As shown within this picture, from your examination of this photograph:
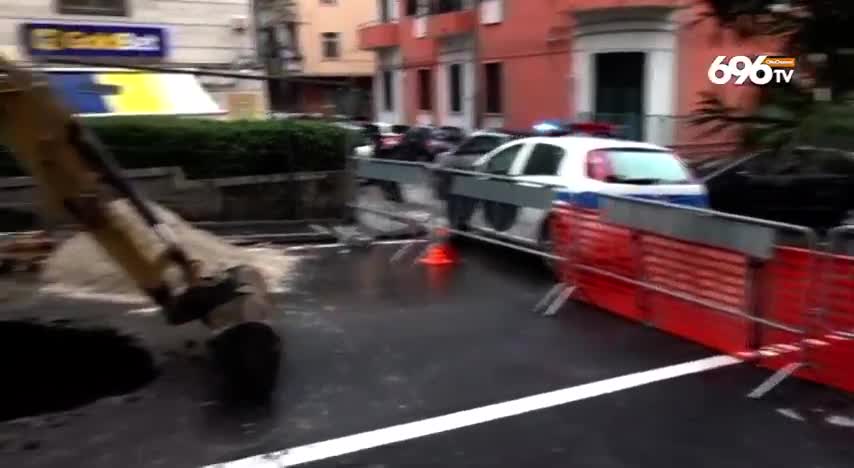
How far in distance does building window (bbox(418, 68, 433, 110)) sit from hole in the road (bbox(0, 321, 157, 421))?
30803 mm

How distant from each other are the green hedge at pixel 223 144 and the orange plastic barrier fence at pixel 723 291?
5.82 m

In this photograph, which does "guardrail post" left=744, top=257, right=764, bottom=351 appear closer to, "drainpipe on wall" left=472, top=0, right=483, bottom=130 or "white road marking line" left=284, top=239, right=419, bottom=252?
"white road marking line" left=284, top=239, right=419, bottom=252

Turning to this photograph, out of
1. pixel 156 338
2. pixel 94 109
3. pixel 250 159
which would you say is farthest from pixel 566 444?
pixel 94 109

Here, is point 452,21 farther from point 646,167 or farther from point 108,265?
point 108,265

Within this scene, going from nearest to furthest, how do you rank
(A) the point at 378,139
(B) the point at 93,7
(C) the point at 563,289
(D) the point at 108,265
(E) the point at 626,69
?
(C) the point at 563,289, (D) the point at 108,265, (B) the point at 93,7, (A) the point at 378,139, (E) the point at 626,69

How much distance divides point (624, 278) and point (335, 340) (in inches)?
102

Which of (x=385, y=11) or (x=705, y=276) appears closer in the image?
(x=705, y=276)

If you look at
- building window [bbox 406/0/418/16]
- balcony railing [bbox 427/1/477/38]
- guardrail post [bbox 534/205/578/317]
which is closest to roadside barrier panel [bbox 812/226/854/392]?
guardrail post [bbox 534/205/578/317]

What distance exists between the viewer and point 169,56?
61.0 feet

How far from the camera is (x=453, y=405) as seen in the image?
572cm

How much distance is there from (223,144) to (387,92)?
29.8m

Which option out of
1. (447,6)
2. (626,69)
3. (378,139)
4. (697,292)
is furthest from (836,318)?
(447,6)

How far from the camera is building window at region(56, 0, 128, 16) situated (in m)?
17.6

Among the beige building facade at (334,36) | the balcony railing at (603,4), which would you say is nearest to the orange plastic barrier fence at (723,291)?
the balcony railing at (603,4)
